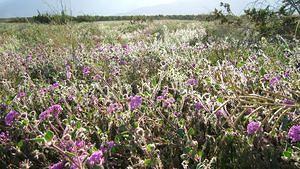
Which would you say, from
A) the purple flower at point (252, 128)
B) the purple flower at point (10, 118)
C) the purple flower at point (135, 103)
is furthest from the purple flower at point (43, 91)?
the purple flower at point (252, 128)

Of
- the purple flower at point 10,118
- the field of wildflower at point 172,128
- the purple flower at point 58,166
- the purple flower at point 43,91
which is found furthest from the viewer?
the purple flower at point 43,91

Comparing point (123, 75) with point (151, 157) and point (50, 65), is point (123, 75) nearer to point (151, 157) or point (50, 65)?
point (50, 65)

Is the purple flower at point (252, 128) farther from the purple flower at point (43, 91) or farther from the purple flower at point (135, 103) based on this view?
the purple flower at point (43, 91)

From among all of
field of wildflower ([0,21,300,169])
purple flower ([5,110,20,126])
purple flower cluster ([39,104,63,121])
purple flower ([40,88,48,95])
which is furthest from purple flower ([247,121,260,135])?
purple flower ([40,88,48,95])

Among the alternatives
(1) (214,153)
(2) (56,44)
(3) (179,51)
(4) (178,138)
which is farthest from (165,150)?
(2) (56,44)

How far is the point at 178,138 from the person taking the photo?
2.59 meters

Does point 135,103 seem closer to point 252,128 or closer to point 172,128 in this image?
point 172,128

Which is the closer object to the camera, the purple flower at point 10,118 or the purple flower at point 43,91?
the purple flower at point 10,118

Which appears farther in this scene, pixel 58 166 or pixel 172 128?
pixel 172 128

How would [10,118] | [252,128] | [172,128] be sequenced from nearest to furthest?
[252,128] → [172,128] → [10,118]

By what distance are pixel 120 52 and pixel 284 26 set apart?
2833 mm

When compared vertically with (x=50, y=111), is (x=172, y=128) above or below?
below

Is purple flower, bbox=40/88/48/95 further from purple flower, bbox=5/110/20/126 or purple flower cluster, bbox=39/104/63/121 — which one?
purple flower cluster, bbox=39/104/63/121

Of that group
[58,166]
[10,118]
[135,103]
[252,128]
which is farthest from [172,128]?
[10,118]
